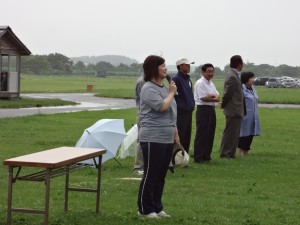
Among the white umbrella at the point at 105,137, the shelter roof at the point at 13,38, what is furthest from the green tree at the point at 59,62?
the white umbrella at the point at 105,137

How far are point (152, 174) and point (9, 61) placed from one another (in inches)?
1305

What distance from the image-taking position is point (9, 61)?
40781 mm

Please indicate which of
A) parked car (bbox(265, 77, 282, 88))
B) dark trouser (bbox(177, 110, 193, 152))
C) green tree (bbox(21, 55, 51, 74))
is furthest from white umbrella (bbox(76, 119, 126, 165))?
green tree (bbox(21, 55, 51, 74))

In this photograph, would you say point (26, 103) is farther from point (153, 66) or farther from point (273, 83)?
point (273, 83)

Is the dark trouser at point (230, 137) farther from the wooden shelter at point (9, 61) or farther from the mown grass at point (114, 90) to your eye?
the mown grass at point (114, 90)

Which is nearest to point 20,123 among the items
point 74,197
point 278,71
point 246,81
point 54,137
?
point 54,137

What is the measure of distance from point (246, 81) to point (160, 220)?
8429 millimetres

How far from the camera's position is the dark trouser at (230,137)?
15.6 meters

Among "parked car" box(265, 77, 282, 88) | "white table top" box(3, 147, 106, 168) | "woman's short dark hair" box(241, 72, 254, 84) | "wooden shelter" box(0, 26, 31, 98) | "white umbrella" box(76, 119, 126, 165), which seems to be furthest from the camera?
"parked car" box(265, 77, 282, 88)

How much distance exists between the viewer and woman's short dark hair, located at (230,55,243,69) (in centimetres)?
1541

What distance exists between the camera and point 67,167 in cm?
856

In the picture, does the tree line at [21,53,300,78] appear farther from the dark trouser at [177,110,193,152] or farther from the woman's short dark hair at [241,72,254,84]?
the dark trouser at [177,110,193,152]

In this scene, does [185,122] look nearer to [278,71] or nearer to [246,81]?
[246,81]

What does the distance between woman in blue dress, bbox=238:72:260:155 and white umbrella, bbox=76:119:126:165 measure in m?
4.10
